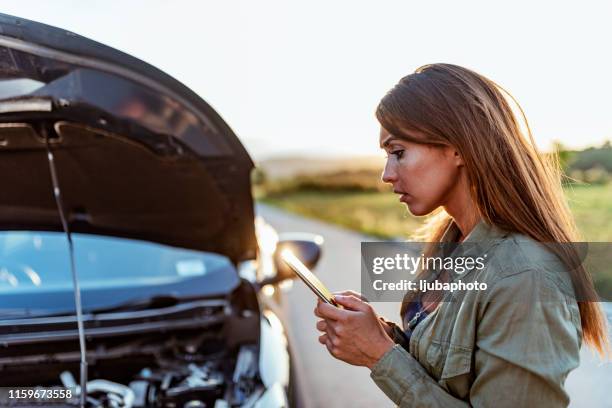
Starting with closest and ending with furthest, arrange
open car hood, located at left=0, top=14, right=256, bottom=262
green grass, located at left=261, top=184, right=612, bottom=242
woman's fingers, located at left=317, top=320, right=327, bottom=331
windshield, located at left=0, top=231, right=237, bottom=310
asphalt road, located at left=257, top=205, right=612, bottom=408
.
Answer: woman's fingers, located at left=317, top=320, right=327, bottom=331 < open car hood, located at left=0, top=14, right=256, bottom=262 < green grass, located at left=261, top=184, right=612, bottom=242 < windshield, located at left=0, top=231, right=237, bottom=310 < asphalt road, located at left=257, top=205, right=612, bottom=408

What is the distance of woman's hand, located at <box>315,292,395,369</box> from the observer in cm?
140

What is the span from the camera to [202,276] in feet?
9.43

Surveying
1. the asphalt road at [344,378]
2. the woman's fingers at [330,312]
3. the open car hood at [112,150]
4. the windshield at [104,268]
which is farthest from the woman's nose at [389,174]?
the windshield at [104,268]

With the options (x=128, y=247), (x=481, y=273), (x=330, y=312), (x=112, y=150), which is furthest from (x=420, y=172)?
(x=128, y=247)

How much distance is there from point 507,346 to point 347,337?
0.38 meters

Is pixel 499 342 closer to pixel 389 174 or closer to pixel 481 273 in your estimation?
pixel 481 273

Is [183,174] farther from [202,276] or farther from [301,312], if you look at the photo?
[301,312]

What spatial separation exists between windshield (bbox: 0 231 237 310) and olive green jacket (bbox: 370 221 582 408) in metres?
1.61

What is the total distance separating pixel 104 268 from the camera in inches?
110

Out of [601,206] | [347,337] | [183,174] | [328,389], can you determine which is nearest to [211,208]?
[183,174]

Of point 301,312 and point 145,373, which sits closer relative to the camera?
point 145,373

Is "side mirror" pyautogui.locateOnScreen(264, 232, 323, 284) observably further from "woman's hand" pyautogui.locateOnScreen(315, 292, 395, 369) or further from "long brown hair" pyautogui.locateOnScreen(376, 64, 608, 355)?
"long brown hair" pyautogui.locateOnScreen(376, 64, 608, 355)

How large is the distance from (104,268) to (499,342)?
2.07 meters

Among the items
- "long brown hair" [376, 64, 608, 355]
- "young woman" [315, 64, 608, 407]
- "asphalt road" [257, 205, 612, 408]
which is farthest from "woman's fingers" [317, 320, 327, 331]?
"asphalt road" [257, 205, 612, 408]
